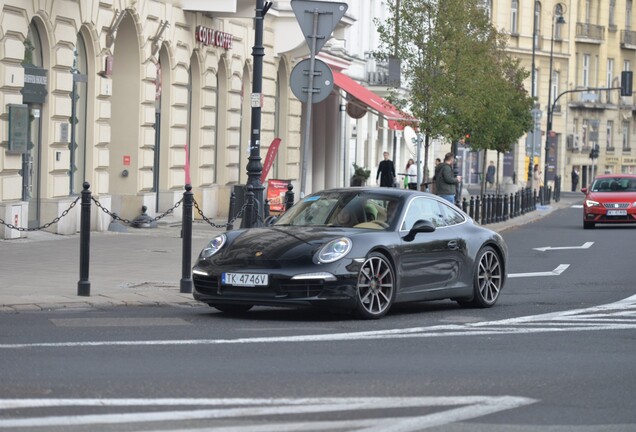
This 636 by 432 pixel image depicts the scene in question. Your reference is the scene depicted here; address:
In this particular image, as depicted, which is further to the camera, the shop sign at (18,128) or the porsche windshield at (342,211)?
the shop sign at (18,128)

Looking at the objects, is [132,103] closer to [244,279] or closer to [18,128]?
[18,128]

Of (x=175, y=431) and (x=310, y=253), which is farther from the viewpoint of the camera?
(x=310, y=253)

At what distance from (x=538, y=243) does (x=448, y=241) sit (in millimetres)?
17845

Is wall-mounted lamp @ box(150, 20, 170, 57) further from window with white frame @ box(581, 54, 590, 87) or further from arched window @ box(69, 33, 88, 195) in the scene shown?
window with white frame @ box(581, 54, 590, 87)

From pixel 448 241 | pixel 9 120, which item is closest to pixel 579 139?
pixel 9 120

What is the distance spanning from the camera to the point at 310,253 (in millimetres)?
14633

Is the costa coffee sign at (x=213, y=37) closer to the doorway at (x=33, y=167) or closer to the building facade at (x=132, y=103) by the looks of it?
the building facade at (x=132, y=103)

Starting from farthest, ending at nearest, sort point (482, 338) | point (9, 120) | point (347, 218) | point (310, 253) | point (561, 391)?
point (9, 120) < point (347, 218) < point (310, 253) < point (482, 338) < point (561, 391)

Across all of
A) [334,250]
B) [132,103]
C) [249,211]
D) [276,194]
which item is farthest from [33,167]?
[334,250]

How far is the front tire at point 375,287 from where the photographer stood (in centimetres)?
1481

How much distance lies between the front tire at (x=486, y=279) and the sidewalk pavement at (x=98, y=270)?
2890 millimetres

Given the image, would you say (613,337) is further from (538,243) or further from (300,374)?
(538,243)

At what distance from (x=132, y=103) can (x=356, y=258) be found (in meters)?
17.5

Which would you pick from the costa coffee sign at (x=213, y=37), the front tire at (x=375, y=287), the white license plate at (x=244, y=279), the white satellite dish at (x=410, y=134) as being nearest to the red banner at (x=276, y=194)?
the costa coffee sign at (x=213, y=37)
